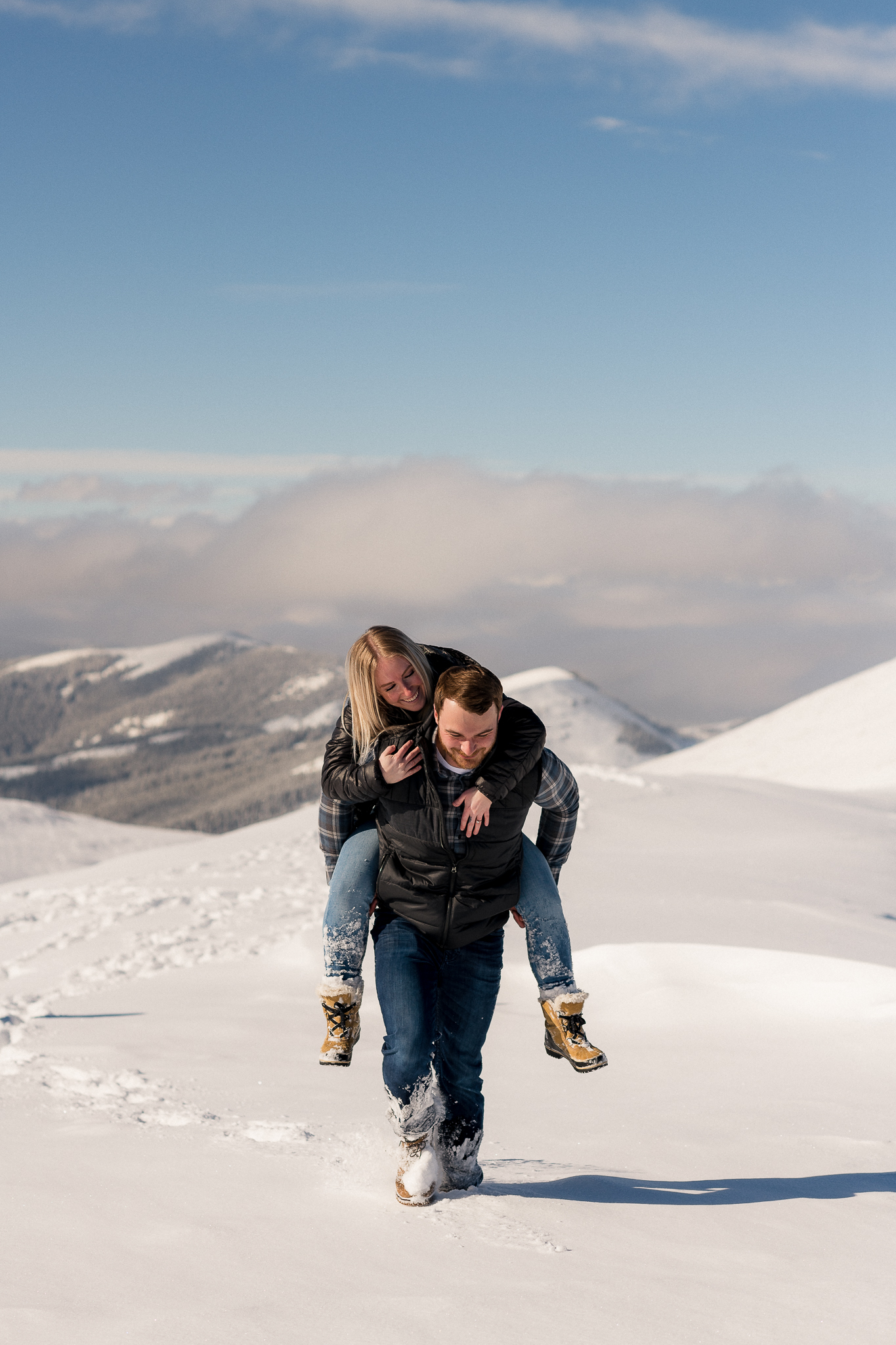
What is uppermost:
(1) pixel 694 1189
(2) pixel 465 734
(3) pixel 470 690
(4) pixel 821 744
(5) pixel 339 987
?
(3) pixel 470 690

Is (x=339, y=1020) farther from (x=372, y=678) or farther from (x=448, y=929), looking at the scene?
(x=372, y=678)

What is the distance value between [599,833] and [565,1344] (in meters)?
15.5

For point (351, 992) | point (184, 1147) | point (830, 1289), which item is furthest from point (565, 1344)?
point (184, 1147)

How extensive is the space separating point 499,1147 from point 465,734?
2391mm

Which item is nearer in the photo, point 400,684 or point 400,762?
point 400,762

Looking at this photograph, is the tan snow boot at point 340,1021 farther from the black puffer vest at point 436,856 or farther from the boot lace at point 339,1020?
the black puffer vest at point 436,856

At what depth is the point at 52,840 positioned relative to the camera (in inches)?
2707

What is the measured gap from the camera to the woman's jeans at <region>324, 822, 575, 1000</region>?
4090 mm

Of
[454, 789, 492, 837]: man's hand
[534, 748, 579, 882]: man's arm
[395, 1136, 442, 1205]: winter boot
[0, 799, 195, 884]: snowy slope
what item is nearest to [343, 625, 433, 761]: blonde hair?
[454, 789, 492, 837]: man's hand

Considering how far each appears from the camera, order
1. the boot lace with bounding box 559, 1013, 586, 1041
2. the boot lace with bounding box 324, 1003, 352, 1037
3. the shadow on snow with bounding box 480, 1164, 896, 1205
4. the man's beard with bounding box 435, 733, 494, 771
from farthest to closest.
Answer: the shadow on snow with bounding box 480, 1164, 896, 1205, the boot lace with bounding box 559, 1013, 586, 1041, the boot lace with bounding box 324, 1003, 352, 1037, the man's beard with bounding box 435, 733, 494, 771

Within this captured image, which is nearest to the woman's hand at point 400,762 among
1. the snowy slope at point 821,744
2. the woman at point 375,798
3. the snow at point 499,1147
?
the woman at point 375,798

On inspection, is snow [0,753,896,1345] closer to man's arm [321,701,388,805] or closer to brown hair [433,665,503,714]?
man's arm [321,701,388,805]

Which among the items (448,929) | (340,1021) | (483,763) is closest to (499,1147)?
(340,1021)

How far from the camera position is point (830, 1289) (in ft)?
11.5
